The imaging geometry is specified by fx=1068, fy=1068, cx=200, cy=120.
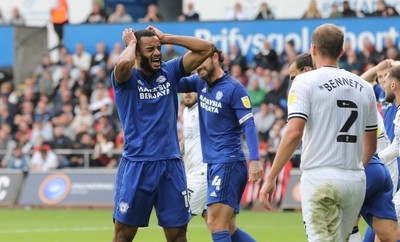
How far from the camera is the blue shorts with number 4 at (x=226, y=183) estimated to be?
1187 centimetres

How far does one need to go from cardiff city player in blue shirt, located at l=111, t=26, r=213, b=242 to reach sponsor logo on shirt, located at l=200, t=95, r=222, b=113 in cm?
166

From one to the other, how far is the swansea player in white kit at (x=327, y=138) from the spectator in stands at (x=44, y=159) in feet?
58.1

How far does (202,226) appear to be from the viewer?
63.8ft

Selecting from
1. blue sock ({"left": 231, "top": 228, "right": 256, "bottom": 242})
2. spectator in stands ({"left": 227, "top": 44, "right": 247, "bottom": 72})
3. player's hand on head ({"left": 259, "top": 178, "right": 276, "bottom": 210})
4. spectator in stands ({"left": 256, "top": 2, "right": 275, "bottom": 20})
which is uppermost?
player's hand on head ({"left": 259, "top": 178, "right": 276, "bottom": 210})

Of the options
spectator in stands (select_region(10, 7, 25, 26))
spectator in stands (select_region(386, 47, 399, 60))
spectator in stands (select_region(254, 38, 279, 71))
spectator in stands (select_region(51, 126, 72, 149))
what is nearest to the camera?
spectator in stands (select_region(386, 47, 399, 60))

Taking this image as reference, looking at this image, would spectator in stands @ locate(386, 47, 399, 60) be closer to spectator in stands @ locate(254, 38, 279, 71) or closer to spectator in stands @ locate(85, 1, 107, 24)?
spectator in stands @ locate(254, 38, 279, 71)

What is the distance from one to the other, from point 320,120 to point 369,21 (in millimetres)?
18621

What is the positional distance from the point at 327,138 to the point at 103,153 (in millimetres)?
17736

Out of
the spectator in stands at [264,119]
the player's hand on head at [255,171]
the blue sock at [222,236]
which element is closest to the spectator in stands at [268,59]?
the spectator in stands at [264,119]

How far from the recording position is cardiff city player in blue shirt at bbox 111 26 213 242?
10.3 meters

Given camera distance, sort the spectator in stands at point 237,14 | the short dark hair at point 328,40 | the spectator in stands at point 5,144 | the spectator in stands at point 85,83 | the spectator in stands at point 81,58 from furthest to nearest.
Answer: the spectator in stands at point 81,58 < the spectator in stands at point 237,14 < the spectator in stands at point 85,83 < the spectator in stands at point 5,144 < the short dark hair at point 328,40

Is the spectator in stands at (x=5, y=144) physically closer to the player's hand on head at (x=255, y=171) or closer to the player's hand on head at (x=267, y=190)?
the player's hand on head at (x=255, y=171)

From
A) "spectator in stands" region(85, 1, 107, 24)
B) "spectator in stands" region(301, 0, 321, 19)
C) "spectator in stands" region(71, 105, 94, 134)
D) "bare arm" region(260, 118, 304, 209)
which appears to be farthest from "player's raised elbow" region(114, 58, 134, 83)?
"spectator in stands" region(85, 1, 107, 24)

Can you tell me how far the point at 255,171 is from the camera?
11.2 meters
